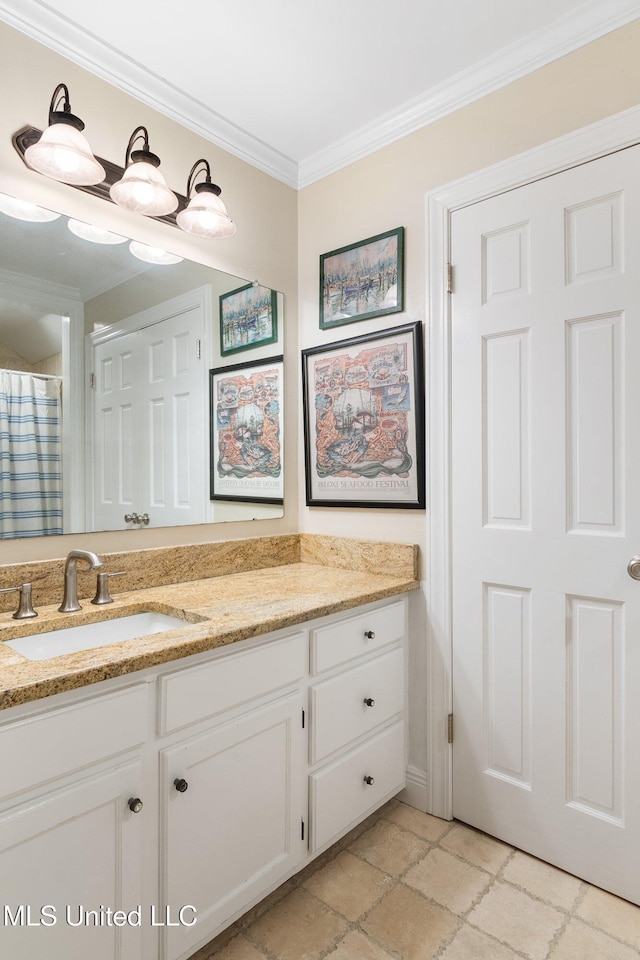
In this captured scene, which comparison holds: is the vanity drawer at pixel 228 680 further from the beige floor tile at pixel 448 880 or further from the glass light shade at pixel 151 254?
the glass light shade at pixel 151 254

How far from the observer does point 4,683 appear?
3.25ft

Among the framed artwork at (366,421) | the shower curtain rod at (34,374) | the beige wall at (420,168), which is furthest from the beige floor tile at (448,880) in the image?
the shower curtain rod at (34,374)

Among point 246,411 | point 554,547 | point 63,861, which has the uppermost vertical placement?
point 246,411

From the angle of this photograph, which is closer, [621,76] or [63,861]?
[63,861]

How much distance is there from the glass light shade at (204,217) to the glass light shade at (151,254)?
10 centimetres

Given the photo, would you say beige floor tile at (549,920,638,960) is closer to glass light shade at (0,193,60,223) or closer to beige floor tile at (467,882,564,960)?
beige floor tile at (467,882,564,960)

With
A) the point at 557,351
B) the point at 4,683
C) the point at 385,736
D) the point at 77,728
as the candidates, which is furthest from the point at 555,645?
the point at 4,683

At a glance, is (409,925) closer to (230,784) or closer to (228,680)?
(230,784)

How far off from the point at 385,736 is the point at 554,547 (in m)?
0.87

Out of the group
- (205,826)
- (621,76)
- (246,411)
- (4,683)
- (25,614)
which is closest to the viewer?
(4,683)

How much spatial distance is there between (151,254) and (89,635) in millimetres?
1246

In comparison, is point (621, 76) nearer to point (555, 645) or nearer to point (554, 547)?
point (554, 547)

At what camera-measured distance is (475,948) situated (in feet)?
4.58

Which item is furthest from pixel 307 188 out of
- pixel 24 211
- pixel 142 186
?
pixel 24 211
